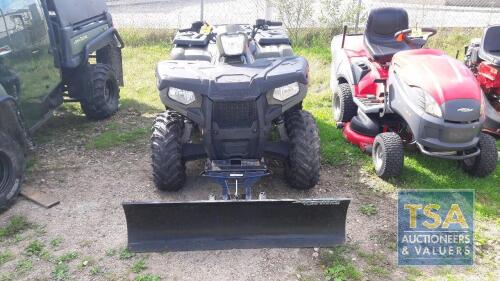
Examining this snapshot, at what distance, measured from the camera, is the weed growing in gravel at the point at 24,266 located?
342cm

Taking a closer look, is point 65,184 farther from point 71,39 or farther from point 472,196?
point 472,196

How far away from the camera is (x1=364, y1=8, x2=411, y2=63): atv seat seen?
5602 millimetres

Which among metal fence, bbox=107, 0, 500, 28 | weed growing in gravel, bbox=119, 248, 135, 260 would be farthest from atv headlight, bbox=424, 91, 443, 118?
metal fence, bbox=107, 0, 500, 28

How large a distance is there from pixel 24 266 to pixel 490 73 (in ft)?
16.4

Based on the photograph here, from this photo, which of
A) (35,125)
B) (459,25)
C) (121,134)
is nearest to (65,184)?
(35,125)

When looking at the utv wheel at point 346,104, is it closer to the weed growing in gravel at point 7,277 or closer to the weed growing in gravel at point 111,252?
the weed growing in gravel at point 111,252

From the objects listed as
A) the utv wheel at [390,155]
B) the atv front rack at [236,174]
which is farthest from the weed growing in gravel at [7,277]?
the utv wheel at [390,155]

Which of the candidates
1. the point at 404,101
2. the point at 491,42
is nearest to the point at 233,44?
the point at 404,101

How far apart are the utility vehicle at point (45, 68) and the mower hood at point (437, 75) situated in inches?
138

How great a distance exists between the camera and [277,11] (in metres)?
9.68

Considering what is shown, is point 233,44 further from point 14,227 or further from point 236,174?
point 14,227

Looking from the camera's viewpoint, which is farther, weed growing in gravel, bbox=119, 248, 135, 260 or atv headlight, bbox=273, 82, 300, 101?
atv headlight, bbox=273, 82, 300, 101

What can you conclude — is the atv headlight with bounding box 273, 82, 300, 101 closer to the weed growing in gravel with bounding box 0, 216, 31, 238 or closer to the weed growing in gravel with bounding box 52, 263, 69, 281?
the weed growing in gravel with bounding box 52, 263, 69, 281

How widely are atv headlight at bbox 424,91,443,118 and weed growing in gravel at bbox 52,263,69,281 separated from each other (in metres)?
3.06
